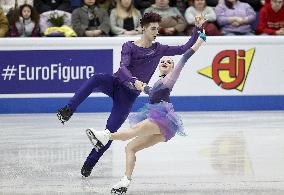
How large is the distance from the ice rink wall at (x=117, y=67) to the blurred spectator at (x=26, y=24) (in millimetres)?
398

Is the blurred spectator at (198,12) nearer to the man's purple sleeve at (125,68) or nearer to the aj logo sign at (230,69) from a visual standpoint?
the aj logo sign at (230,69)

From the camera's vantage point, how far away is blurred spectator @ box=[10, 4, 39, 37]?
12.4m

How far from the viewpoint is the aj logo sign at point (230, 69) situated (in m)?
12.3

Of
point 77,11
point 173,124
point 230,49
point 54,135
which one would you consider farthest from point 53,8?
point 173,124

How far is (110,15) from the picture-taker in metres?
12.7

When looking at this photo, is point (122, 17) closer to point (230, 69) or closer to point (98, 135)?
point (230, 69)

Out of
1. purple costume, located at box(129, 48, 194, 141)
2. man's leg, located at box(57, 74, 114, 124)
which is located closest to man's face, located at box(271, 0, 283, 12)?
man's leg, located at box(57, 74, 114, 124)

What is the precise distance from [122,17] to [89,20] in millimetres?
504

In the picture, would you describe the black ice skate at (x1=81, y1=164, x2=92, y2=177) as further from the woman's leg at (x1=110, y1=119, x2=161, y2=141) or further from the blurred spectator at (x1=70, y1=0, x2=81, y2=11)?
the blurred spectator at (x1=70, y1=0, x2=81, y2=11)

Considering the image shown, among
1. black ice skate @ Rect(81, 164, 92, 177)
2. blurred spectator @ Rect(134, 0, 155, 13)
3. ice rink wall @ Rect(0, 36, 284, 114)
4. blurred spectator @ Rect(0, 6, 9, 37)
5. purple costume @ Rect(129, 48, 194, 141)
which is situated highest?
purple costume @ Rect(129, 48, 194, 141)

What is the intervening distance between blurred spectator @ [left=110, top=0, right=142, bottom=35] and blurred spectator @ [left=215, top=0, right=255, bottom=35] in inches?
50.2

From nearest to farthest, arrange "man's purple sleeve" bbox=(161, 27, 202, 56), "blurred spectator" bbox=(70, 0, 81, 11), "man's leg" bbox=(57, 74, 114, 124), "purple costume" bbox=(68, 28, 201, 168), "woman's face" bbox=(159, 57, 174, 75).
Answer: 1. "woman's face" bbox=(159, 57, 174, 75)
2. "man's leg" bbox=(57, 74, 114, 124)
3. "purple costume" bbox=(68, 28, 201, 168)
4. "man's purple sleeve" bbox=(161, 27, 202, 56)
5. "blurred spectator" bbox=(70, 0, 81, 11)

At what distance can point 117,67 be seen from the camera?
1216cm

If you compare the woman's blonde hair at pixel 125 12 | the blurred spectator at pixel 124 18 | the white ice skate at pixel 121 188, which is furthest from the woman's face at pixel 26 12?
the white ice skate at pixel 121 188
